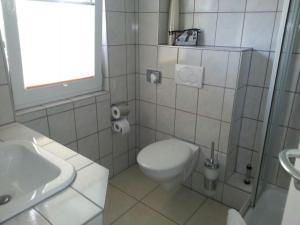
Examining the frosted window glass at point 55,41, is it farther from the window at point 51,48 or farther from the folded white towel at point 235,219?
the folded white towel at point 235,219

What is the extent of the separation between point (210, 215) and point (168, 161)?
565 millimetres

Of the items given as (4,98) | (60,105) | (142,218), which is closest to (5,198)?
(4,98)

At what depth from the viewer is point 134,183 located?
7.25ft

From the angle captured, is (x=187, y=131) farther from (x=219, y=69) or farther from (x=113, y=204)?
(x=113, y=204)

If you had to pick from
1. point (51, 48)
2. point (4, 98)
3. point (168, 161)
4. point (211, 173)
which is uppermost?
point (51, 48)

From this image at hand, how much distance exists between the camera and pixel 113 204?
1.96 metres

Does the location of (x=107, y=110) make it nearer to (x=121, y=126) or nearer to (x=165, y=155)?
(x=121, y=126)

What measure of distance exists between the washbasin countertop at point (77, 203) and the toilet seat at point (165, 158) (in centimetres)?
69

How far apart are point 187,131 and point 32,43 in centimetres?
127

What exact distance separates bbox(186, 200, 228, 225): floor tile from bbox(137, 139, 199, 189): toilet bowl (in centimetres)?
28

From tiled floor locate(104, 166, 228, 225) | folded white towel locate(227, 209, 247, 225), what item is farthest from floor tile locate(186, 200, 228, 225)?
folded white towel locate(227, 209, 247, 225)

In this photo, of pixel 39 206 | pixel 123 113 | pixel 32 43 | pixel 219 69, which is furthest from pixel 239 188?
pixel 32 43

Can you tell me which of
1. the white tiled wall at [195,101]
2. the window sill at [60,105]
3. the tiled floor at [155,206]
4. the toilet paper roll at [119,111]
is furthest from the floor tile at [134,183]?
the window sill at [60,105]

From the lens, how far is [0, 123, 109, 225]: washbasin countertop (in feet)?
2.40
